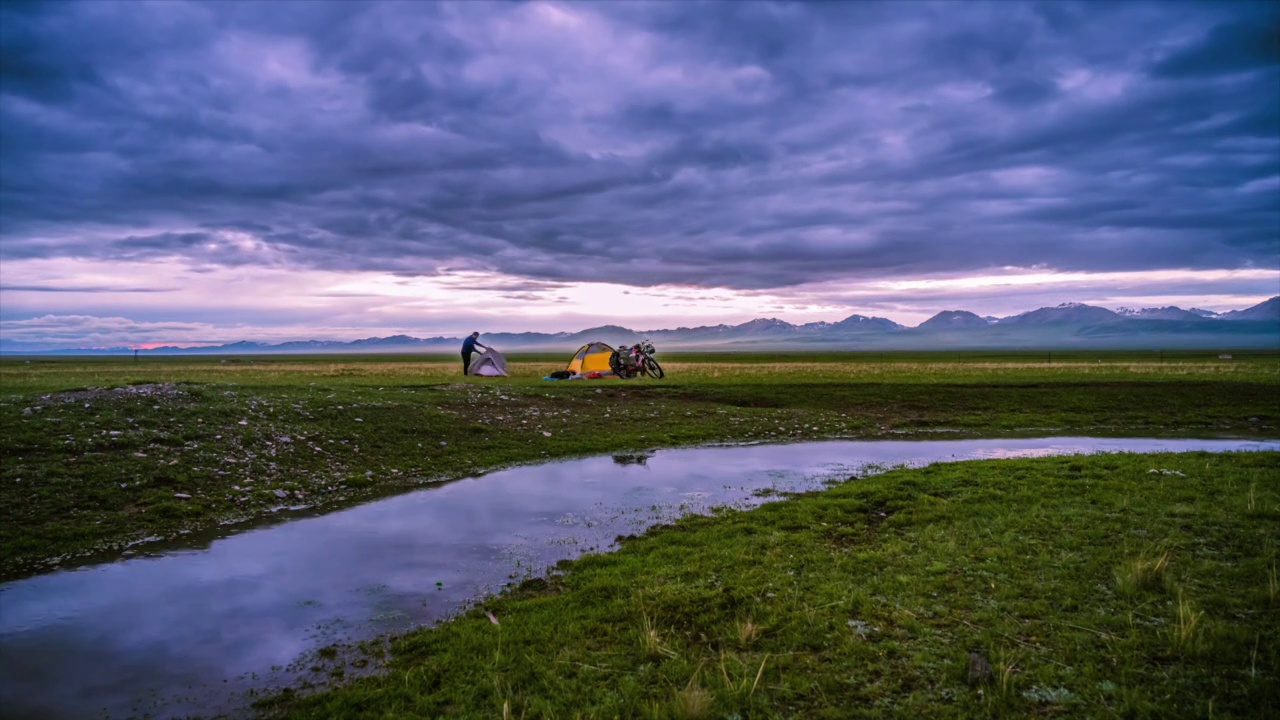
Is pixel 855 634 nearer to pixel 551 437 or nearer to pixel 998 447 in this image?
pixel 551 437

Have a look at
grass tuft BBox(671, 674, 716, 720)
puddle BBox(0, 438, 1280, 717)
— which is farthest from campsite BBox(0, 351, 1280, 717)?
puddle BBox(0, 438, 1280, 717)

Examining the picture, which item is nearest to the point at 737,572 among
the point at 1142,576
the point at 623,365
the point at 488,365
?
the point at 1142,576

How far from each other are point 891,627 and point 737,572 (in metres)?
2.73

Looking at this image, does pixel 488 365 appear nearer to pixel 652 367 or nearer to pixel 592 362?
pixel 592 362

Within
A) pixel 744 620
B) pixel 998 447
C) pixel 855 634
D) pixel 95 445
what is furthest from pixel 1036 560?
pixel 95 445

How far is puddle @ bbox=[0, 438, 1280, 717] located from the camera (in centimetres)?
734

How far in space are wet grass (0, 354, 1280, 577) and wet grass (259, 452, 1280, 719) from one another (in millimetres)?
9510

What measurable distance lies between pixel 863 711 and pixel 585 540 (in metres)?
7.64

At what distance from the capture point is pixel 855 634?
734 cm

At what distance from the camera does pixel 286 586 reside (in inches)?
404

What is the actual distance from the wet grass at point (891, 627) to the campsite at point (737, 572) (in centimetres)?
4

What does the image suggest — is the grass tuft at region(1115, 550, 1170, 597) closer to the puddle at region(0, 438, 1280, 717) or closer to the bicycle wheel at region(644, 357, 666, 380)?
the puddle at region(0, 438, 1280, 717)

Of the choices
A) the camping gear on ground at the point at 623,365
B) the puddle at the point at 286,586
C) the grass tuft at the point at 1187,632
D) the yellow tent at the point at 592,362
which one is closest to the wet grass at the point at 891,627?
the grass tuft at the point at 1187,632

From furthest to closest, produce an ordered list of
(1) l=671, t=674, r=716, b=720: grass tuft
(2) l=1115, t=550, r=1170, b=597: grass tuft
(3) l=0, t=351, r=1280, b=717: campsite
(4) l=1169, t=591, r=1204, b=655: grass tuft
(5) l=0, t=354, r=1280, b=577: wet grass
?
(5) l=0, t=354, r=1280, b=577: wet grass < (2) l=1115, t=550, r=1170, b=597: grass tuft < (4) l=1169, t=591, r=1204, b=655: grass tuft < (3) l=0, t=351, r=1280, b=717: campsite < (1) l=671, t=674, r=716, b=720: grass tuft
